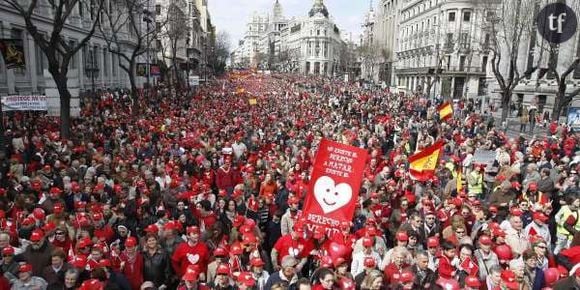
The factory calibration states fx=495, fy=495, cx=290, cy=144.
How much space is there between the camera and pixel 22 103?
1645cm

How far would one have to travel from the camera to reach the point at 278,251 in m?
6.55

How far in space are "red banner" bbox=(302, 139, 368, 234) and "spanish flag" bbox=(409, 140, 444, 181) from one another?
3.85 meters

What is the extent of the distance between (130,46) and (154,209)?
1809 inches

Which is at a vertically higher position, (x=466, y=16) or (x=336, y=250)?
(x=466, y=16)

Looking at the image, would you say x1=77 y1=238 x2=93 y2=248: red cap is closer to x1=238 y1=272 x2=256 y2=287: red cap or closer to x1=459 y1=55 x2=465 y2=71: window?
x1=238 y1=272 x2=256 y2=287: red cap

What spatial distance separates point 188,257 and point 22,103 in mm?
13040

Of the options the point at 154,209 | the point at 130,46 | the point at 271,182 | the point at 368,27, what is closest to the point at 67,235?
the point at 154,209

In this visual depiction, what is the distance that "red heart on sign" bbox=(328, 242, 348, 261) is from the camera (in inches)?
240

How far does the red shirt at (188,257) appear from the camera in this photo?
20.5ft

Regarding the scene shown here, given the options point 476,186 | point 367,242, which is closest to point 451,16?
point 476,186

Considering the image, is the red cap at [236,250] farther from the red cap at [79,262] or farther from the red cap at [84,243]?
the red cap at [84,243]

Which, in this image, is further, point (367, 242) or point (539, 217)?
point (539, 217)

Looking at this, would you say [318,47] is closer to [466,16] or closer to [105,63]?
[466,16]

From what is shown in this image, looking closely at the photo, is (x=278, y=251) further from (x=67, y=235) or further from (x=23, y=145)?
(x=23, y=145)
